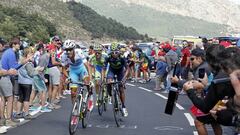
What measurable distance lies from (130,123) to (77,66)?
1.82m

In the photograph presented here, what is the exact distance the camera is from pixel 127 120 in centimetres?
1364

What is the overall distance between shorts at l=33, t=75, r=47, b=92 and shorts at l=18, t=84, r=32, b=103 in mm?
1468

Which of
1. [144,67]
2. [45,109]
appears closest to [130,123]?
[45,109]

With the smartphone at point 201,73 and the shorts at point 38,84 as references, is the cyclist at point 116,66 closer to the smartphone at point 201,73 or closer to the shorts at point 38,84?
the shorts at point 38,84

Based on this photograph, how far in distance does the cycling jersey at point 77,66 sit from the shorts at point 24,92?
1021mm

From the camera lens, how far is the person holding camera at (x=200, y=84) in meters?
7.06

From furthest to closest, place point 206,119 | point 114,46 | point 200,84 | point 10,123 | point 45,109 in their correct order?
1. point 45,109
2. point 114,46
3. point 10,123
4. point 206,119
5. point 200,84

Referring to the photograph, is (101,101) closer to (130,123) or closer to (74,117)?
(130,123)

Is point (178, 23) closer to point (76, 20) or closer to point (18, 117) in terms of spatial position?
point (76, 20)

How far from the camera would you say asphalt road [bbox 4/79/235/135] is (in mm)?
11719

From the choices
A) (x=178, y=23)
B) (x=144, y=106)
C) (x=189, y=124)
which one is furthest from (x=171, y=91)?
(x=178, y=23)

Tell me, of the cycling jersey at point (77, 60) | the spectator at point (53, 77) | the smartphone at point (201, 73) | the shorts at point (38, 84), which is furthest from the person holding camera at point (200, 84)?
the spectator at point (53, 77)

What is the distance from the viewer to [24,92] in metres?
13.2

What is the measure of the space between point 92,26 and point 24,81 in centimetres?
8781
